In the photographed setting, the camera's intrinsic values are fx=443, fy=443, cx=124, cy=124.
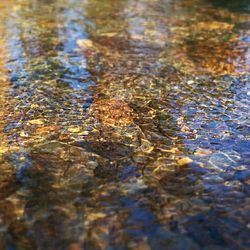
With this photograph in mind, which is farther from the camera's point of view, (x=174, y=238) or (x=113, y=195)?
(x=113, y=195)

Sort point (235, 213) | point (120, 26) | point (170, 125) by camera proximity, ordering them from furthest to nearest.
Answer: point (120, 26) < point (170, 125) < point (235, 213)

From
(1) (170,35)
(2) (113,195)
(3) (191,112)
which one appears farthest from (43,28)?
(2) (113,195)

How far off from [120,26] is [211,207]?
879 centimetres

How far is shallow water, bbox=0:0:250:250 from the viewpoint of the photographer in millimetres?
4637

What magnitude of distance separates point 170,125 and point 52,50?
15.8ft

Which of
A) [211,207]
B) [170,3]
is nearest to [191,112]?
[211,207]

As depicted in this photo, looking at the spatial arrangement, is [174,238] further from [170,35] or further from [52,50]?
[170,35]

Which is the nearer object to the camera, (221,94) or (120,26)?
(221,94)

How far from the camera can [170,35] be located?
12.0 meters

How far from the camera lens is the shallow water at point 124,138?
464cm

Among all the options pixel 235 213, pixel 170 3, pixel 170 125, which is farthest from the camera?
pixel 170 3

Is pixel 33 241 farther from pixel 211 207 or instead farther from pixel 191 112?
pixel 191 112

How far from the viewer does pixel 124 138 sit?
643cm

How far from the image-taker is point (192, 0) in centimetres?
1678
